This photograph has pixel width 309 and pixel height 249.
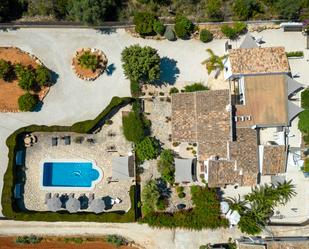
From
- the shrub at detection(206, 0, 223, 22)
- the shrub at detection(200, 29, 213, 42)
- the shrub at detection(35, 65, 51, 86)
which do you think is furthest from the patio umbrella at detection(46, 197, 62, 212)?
the shrub at detection(206, 0, 223, 22)

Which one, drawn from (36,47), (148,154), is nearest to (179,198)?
(148,154)

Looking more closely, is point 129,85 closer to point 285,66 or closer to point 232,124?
point 232,124

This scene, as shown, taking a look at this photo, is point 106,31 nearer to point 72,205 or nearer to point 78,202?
point 78,202

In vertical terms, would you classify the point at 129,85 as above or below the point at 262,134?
above

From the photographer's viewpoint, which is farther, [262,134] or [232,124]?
[262,134]

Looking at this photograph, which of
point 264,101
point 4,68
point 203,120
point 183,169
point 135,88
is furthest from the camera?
point 135,88

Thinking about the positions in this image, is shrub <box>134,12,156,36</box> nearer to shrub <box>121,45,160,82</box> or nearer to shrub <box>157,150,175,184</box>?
shrub <box>121,45,160,82</box>

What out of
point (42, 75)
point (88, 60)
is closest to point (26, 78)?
point (42, 75)
